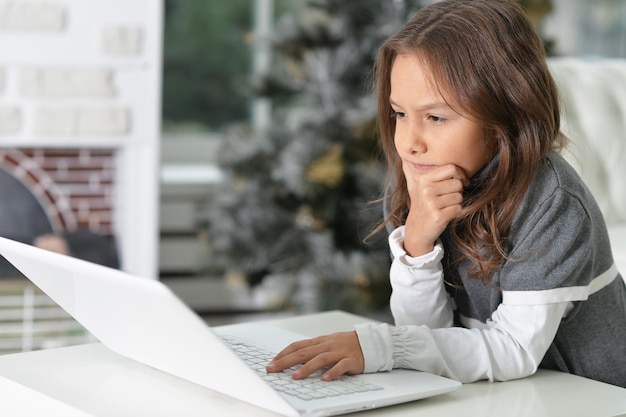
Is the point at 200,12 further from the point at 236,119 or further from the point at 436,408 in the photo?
the point at 436,408

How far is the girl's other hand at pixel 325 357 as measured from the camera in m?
1.02

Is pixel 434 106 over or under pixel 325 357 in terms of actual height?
over

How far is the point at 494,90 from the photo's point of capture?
1162 millimetres

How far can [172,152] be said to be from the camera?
11.7 ft

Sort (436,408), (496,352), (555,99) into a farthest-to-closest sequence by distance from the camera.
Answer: (555,99) < (496,352) < (436,408)

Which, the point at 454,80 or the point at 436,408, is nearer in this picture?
the point at 436,408

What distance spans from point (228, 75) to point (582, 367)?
2483 mm

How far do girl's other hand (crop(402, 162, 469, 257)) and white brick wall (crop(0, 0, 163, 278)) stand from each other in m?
1.57

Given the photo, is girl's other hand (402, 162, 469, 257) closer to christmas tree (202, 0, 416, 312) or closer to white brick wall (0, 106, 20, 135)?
christmas tree (202, 0, 416, 312)

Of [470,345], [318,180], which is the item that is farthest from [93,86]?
[470,345]

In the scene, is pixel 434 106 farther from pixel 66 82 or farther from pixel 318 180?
pixel 66 82

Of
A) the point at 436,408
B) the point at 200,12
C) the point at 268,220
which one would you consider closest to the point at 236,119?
the point at 200,12

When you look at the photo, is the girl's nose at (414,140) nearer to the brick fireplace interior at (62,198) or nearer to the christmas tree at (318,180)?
the christmas tree at (318,180)

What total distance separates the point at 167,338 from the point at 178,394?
0.10 metres
